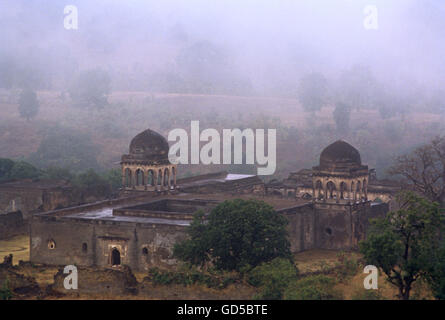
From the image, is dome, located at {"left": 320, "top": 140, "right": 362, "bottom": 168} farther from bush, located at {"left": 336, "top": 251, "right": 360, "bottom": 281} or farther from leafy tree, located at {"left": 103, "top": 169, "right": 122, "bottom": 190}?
leafy tree, located at {"left": 103, "top": 169, "right": 122, "bottom": 190}

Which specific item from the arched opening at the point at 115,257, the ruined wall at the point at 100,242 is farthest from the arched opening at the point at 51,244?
the arched opening at the point at 115,257

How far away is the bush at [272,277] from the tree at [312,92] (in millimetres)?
84369

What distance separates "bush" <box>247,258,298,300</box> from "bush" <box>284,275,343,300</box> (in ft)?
1.68

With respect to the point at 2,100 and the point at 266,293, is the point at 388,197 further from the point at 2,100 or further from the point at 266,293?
the point at 2,100

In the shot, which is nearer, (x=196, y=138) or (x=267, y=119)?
(x=196, y=138)

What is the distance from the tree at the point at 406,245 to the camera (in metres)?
30.6

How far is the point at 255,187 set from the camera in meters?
57.4

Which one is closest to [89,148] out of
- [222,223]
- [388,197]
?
[388,197]

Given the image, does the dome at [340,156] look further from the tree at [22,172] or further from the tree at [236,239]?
Result: the tree at [22,172]

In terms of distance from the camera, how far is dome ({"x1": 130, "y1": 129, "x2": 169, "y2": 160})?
49500 millimetres

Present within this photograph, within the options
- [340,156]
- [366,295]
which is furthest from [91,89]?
[366,295]

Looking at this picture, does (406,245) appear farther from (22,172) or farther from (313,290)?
(22,172)
